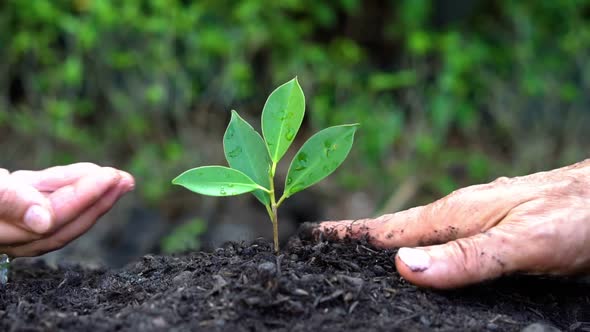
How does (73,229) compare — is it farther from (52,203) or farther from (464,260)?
(464,260)

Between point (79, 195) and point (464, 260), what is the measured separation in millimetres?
893

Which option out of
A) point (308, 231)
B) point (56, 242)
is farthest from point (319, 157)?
point (56, 242)

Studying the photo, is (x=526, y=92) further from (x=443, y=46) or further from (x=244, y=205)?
(x=244, y=205)

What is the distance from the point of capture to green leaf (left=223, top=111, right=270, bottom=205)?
1493 mm

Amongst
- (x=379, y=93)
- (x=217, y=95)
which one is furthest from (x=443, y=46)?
(x=217, y=95)

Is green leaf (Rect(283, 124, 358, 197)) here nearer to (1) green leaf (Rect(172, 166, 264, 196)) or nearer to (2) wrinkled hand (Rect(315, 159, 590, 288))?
(1) green leaf (Rect(172, 166, 264, 196))

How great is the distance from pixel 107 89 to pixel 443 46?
2167 millimetres

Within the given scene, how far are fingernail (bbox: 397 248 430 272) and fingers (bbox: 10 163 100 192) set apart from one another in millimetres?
776

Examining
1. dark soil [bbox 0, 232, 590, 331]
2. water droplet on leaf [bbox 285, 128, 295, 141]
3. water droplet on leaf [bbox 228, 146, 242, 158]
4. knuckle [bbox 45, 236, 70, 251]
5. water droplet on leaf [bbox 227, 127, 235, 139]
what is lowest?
dark soil [bbox 0, 232, 590, 331]

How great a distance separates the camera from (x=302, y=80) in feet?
14.4

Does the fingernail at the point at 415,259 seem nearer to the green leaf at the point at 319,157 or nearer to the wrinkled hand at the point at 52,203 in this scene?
the green leaf at the point at 319,157

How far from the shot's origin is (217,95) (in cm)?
434

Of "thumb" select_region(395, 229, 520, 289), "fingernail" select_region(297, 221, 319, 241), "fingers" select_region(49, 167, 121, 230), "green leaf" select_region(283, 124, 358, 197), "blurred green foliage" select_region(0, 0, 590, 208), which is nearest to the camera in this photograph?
"thumb" select_region(395, 229, 520, 289)

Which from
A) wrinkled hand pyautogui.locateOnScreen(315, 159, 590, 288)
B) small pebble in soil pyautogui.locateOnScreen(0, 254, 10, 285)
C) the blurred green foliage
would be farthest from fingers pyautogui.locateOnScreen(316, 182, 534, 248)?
the blurred green foliage
